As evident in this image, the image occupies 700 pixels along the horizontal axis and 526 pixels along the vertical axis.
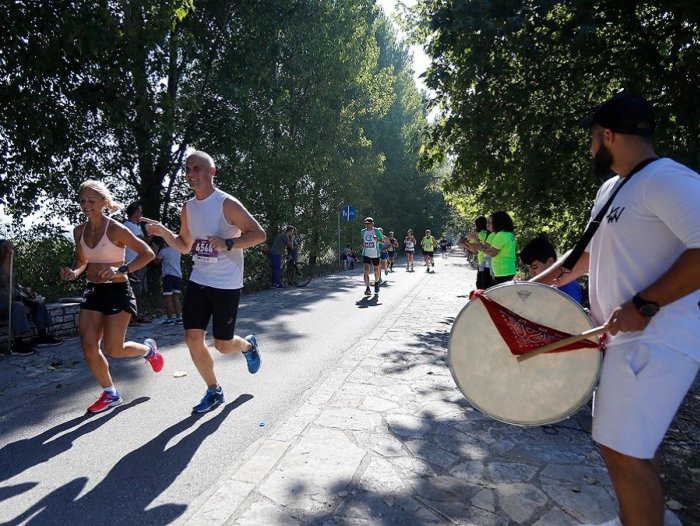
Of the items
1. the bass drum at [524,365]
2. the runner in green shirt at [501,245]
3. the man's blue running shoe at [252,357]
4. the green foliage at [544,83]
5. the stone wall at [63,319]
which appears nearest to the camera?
the bass drum at [524,365]

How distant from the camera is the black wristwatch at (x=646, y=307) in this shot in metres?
1.83

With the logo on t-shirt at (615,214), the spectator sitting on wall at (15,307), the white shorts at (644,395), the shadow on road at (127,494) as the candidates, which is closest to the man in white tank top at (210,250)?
the shadow on road at (127,494)

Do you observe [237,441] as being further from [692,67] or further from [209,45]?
[209,45]

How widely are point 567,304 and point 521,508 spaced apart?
4.13 feet

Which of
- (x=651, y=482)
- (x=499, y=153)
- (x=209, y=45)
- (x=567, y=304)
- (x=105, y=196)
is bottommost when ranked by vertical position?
(x=651, y=482)

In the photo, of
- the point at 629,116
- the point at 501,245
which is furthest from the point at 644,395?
the point at 501,245

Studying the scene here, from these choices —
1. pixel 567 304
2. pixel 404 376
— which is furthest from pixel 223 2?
pixel 567 304

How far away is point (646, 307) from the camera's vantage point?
1835 mm

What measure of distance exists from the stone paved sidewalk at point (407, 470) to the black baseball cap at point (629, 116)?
195 centimetres

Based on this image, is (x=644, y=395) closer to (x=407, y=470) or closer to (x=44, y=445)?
(x=407, y=470)

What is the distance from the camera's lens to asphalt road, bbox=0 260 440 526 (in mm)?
2891

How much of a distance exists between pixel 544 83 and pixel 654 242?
7.52 meters

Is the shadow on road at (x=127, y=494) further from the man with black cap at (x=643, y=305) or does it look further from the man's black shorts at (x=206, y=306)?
the man with black cap at (x=643, y=305)

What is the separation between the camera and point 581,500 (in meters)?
2.82
